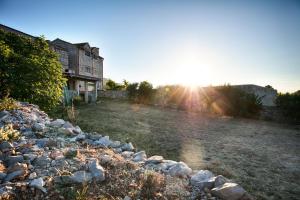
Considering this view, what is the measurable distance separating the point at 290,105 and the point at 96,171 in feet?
55.7

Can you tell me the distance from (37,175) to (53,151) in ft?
2.64

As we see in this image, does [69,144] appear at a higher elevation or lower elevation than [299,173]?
higher

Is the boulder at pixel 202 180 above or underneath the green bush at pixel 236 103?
underneath

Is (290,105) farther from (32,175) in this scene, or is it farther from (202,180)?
(32,175)

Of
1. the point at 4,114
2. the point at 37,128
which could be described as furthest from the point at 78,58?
the point at 37,128

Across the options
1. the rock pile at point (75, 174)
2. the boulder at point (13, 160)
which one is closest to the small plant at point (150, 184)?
the rock pile at point (75, 174)

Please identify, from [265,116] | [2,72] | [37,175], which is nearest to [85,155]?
[37,175]

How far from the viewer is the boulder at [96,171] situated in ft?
9.65

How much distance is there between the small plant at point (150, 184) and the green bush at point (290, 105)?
53.1 feet

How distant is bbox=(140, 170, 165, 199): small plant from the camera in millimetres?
2833

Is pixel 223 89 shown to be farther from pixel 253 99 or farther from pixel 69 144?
pixel 69 144

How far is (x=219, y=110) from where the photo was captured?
17203 mm

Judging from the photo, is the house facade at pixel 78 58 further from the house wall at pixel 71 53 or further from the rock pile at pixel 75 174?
the rock pile at pixel 75 174

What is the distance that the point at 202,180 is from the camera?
3412mm
